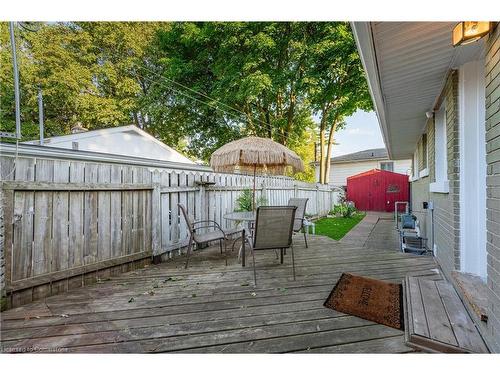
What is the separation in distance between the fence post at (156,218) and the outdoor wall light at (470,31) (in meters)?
3.93

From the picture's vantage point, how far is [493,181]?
181 centimetres

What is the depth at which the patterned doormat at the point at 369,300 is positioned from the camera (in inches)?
90.0

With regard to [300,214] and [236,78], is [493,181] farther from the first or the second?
[236,78]

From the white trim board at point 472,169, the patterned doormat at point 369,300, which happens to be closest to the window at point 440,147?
the white trim board at point 472,169

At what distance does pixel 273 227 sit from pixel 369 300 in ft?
4.31

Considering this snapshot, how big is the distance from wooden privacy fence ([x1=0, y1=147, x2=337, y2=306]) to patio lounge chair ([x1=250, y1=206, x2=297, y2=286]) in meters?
1.77

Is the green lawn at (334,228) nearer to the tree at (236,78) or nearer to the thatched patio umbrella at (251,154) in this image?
the thatched patio umbrella at (251,154)

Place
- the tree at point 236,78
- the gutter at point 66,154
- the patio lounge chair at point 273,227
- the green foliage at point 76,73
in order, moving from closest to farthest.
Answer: the patio lounge chair at point 273,227 < the gutter at point 66,154 < the tree at point 236,78 < the green foliage at point 76,73

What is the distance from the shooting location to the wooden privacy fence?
2598mm

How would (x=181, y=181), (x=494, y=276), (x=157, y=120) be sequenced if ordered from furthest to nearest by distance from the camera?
(x=157, y=120) → (x=181, y=181) → (x=494, y=276)
